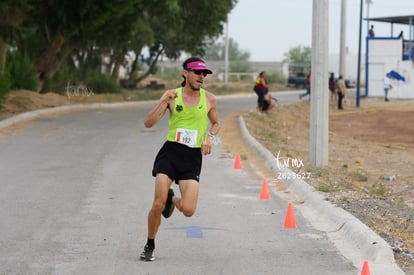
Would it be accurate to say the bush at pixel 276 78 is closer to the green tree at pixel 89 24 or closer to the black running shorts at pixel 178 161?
the green tree at pixel 89 24

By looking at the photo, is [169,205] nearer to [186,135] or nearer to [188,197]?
[188,197]

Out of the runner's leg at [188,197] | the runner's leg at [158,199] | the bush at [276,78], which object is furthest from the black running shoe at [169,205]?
the bush at [276,78]

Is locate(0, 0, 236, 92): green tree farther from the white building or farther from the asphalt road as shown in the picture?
the asphalt road

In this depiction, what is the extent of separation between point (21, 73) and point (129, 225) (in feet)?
88.2

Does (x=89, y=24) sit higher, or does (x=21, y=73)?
(x=89, y=24)

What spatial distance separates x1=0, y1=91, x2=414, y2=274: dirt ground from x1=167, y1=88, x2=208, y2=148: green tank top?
222cm

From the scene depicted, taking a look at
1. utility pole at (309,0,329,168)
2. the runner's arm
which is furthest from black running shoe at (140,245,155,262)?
utility pole at (309,0,329,168)

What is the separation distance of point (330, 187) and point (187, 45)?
39205 millimetres

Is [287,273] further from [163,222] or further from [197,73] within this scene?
[163,222]

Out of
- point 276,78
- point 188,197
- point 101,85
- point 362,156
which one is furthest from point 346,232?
point 276,78

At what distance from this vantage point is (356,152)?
22.6m

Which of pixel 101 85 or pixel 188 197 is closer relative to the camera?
pixel 188 197

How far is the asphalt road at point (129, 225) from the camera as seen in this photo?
26.2ft

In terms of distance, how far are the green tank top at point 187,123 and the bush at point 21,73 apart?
91.7 ft
